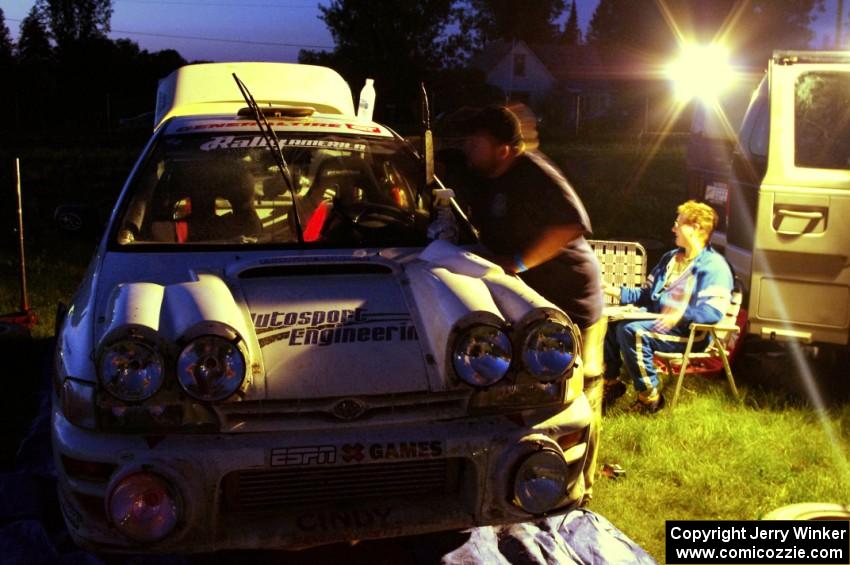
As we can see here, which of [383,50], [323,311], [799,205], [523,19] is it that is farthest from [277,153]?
[523,19]

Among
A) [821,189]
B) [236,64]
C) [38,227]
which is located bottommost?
[38,227]

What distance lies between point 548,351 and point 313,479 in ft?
3.13

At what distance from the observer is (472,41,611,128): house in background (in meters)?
63.0

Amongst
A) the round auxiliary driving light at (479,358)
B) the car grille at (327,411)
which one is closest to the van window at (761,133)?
the round auxiliary driving light at (479,358)

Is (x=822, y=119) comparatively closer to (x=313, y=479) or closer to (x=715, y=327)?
(x=715, y=327)

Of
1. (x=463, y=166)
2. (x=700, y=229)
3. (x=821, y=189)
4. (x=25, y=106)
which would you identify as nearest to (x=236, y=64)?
(x=463, y=166)

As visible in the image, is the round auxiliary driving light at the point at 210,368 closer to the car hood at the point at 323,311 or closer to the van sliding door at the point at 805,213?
the car hood at the point at 323,311

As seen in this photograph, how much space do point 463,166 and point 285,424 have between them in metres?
3.15

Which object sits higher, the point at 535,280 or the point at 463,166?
the point at 463,166

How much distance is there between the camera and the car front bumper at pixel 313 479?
3.08m

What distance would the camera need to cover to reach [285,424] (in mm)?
3209

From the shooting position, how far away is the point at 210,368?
3.15m

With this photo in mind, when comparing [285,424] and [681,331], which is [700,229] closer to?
[681,331]

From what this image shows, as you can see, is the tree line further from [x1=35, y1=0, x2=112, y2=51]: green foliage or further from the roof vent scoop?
the roof vent scoop
